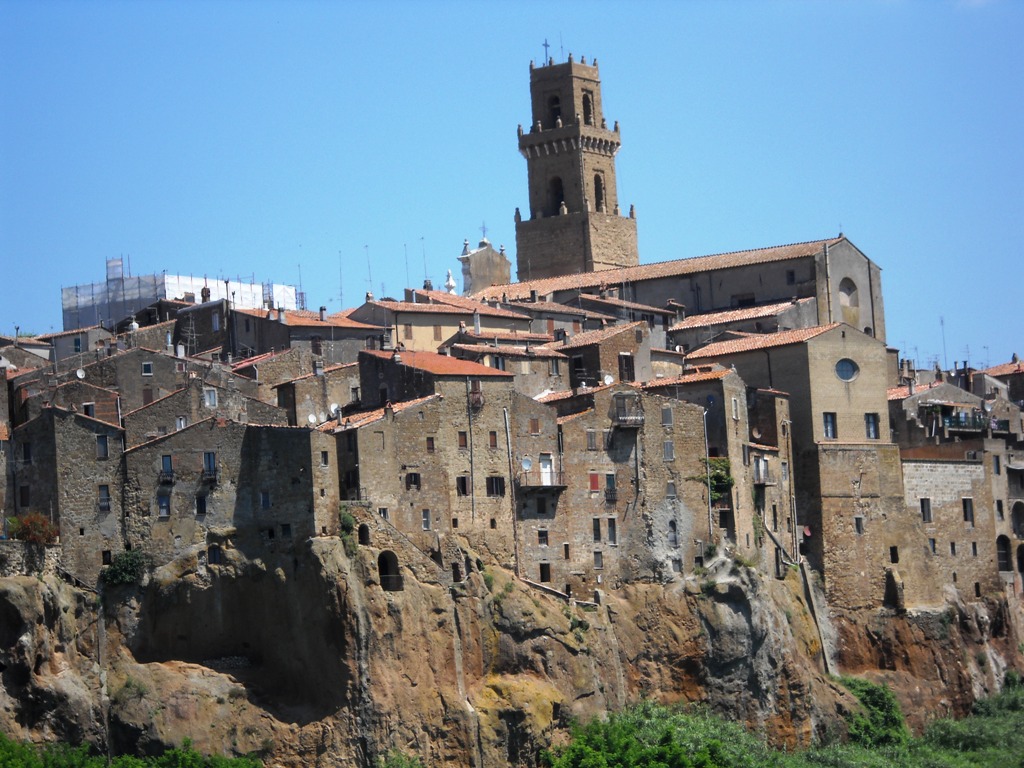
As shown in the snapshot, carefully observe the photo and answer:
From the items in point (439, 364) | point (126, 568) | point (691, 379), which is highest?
point (439, 364)

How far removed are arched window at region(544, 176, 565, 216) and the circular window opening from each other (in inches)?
1511

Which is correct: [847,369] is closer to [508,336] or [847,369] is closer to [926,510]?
[926,510]

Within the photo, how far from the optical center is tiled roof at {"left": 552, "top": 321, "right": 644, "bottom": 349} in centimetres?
9744

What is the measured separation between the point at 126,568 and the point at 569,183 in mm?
59036

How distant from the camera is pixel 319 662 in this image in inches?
3228

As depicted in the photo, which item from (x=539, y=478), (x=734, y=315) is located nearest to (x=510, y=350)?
(x=539, y=478)

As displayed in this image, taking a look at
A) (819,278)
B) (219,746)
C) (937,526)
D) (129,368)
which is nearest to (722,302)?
(819,278)

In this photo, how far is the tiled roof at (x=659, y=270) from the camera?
371ft

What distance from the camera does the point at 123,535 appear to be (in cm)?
8212

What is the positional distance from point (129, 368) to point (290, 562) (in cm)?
1262

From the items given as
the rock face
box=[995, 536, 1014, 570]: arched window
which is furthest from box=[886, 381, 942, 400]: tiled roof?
the rock face

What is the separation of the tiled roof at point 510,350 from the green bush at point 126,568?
1833 cm

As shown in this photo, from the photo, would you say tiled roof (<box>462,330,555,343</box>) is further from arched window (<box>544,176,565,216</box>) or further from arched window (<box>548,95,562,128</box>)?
arched window (<box>548,95,562,128</box>)

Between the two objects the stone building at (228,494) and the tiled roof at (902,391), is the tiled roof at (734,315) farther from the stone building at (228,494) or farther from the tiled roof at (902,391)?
the stone building at (228,494)
